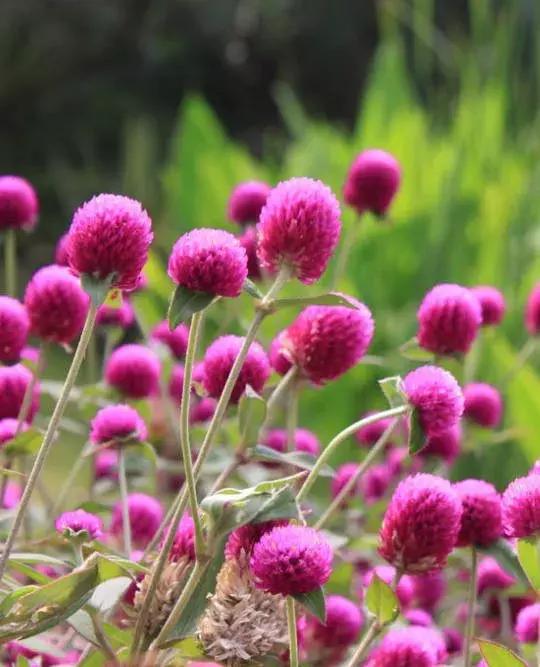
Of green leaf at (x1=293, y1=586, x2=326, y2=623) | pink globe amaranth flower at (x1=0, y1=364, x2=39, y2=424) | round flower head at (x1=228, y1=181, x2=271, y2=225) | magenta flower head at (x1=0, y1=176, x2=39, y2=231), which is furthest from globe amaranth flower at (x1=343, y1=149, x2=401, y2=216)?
green leaf at (x1=293, y1=586, x2=326, y2=623)

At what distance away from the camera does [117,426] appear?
912 mm

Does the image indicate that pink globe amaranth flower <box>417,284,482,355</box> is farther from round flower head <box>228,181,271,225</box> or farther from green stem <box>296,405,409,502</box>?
round flower head <box>228,181,271,225</box>

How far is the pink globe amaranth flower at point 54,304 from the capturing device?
0.92 m

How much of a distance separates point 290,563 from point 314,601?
28mm

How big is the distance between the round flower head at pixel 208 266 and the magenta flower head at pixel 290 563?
0.13m

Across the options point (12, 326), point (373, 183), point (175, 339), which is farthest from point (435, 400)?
point (175, 339)

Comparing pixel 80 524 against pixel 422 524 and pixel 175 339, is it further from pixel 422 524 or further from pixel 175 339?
pixel 175 339

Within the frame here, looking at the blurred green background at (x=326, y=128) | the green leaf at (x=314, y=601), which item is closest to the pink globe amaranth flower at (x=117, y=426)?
the green leaf at (x=314, y=601)

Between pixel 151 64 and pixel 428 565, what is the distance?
5.14 metres

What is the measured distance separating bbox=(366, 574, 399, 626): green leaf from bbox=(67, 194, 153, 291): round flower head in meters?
0.22

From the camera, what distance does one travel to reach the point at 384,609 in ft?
2.33

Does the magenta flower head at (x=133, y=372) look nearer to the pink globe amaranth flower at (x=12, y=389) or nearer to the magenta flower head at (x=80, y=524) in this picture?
the pink globe amaranth flower at (x=12, y=389)

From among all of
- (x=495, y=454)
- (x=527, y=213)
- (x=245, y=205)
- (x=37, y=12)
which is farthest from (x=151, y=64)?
(x=245, y=205)

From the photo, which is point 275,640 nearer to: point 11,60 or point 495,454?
point 495,454
